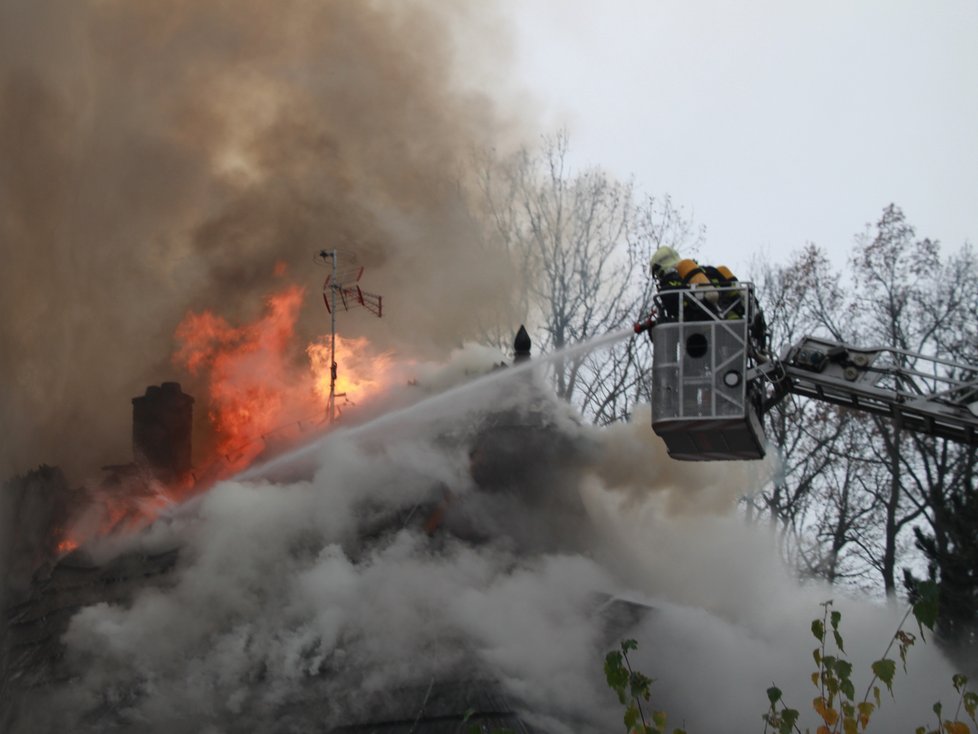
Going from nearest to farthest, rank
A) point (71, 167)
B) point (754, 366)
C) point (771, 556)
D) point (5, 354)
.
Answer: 1. point (754, 366)
2. point (5, 354)
3. point (71, 167)
4. point (771, 556)

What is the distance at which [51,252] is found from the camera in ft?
85.6

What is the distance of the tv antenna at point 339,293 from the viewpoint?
92.4 feet

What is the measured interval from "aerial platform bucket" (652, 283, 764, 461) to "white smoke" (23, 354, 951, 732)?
24.7 ft

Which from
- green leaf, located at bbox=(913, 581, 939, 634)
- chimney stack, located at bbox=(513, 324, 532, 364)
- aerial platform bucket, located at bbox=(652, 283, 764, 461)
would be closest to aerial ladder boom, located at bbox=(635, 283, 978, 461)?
aerial platform bucket, located at bbox=(652, 283, 764, 461)

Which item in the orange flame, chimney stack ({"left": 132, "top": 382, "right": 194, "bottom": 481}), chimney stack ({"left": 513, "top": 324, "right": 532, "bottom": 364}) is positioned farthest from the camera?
chimney stack ({"left": 513, "top": 324, "right": 532, "bottom": 364})

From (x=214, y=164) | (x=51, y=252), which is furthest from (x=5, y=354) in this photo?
(x=214, y=164)

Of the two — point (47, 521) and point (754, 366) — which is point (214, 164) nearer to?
point (47, 521)

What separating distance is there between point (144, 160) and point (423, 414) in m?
7.71

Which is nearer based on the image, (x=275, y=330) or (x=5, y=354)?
(x=5, y=354)

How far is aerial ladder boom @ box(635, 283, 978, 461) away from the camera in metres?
16.9

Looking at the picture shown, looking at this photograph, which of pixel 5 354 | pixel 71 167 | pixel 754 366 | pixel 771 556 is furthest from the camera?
pixel 771 556

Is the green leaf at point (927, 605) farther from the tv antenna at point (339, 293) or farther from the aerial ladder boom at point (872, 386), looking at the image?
the tv antenna at point (339, 293)

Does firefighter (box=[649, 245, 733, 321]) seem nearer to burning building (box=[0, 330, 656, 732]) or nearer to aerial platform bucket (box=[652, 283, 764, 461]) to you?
aerial platform bucket (box=[652, 283, 764, 461])

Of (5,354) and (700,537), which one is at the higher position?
(5,354)
